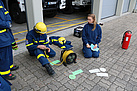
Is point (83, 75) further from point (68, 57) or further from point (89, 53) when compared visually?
point (89, 53)

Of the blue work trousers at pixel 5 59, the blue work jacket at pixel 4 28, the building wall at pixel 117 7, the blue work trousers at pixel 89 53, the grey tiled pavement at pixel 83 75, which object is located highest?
the building wall at pixel 117 7

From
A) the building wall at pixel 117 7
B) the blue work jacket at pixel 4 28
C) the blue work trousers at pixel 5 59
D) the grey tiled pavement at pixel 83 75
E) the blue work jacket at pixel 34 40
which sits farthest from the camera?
the building wall at pixel 117 7

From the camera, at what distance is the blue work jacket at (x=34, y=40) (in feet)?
11.5

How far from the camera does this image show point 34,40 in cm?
359

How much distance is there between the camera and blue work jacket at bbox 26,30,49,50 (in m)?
3.51

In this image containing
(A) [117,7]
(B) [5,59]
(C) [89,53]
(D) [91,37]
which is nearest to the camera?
(B) [5,59]

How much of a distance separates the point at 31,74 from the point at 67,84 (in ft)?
3.52

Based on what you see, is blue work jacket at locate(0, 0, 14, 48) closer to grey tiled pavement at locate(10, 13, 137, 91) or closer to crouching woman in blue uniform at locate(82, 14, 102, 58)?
grey tiled pavement at locate(10, 13, 137, 91)

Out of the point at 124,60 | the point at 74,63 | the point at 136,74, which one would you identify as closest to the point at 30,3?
the point at 74,63

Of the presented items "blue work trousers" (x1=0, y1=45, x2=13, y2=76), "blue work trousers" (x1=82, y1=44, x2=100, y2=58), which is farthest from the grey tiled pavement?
"blue work trousers" (x1=0, y1=45, x2=13, y2=76)

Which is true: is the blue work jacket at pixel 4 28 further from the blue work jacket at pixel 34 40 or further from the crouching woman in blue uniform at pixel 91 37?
the crouching woman in blue uniform at pixel 91 37

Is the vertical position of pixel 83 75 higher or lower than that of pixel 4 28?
lower

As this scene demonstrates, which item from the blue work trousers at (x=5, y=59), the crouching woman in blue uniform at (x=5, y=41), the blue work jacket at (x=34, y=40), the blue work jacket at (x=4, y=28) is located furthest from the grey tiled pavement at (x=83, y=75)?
the blue work jacket at (x=4, y=28)

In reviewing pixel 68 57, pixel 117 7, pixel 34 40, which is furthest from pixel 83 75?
pixel 117 7
